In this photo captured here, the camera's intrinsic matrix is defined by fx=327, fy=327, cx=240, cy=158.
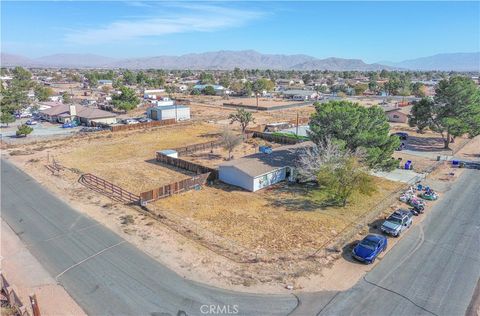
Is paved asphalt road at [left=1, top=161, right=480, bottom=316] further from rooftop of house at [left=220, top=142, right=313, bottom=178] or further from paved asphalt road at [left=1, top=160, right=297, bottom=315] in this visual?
rooftop of house at [left=220, top=142, right=313, bottom=178]

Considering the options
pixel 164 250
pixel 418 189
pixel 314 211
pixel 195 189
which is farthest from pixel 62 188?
pixel 418 189

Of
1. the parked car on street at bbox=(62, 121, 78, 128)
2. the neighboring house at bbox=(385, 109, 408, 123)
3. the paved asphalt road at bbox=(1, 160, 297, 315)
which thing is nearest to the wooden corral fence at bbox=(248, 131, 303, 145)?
the neighboring house at bbox=(385, 109, 408, 123)

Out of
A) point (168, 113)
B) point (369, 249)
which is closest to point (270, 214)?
point (369, 249)

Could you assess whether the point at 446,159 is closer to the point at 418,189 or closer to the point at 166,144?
the point at 418,189

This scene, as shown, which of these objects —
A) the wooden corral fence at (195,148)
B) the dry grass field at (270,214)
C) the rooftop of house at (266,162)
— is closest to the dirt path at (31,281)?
the dry grass field at (270,214)

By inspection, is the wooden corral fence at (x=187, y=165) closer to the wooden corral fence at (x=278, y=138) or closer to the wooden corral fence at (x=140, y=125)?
the wooden corral fence at (x=278, y=138)

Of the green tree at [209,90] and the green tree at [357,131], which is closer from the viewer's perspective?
the green tree at [357,131]
